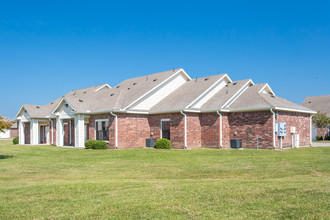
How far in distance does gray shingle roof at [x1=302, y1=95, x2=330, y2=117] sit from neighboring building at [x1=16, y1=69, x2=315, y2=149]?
20.4 metres

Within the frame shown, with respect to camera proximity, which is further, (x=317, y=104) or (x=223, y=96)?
(x=317, y=104)

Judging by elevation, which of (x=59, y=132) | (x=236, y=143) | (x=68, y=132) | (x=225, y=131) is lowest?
(x=236, y=143)

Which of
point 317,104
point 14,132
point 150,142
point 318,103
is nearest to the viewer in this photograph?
point 150,142

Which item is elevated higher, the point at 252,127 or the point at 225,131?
the point at 252,127

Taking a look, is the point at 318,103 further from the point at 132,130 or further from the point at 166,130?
the point at 132,130

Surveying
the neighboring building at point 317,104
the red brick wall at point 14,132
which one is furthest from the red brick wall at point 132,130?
the red brick wall at point 14,132

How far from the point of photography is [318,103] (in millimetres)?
46094

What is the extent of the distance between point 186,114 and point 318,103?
31306mm

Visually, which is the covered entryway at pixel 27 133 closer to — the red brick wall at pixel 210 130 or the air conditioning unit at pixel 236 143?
the red brick wall at pixel 210 130

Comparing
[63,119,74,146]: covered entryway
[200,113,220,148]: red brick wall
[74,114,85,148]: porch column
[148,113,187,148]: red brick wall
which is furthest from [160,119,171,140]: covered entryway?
[63,119,74,146]: covered entryway

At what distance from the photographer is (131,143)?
24.8 m

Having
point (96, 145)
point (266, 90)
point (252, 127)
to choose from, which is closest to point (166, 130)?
point (96, 145)

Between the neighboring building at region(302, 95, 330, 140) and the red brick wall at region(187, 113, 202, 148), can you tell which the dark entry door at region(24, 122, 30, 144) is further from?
the neighboring building at region(302, 95, 330, 140)

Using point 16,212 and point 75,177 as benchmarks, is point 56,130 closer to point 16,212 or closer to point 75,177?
point 75,177
